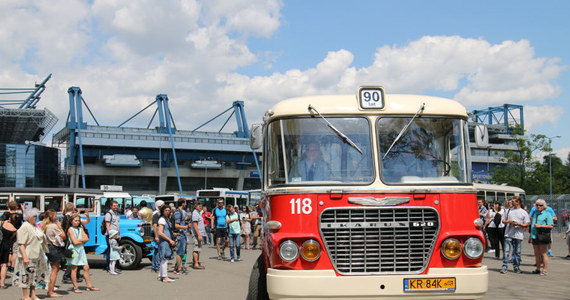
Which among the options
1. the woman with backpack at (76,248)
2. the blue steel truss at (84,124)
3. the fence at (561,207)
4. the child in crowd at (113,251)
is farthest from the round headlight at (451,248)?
the blue steel truss at (84,124)

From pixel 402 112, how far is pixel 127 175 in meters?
92.4

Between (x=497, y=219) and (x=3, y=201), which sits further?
(x=3, y=201)

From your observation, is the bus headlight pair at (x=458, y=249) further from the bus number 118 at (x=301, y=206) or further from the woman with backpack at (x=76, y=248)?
the woman with backpack at (x=76, y=248)

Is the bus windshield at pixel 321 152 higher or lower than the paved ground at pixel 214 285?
higher

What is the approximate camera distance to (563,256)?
19406mm

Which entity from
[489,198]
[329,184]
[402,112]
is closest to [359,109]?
[402,112]

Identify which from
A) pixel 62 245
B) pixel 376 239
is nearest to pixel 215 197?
pixel 62 245

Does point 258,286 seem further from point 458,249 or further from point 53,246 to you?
point 53,246

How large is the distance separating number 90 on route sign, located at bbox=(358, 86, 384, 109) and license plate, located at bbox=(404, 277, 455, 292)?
207 cm

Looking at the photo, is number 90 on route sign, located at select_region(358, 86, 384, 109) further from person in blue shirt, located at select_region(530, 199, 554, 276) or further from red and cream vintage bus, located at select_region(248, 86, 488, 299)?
person in blue shirt, located at select_region(530, 199, 554, 276)

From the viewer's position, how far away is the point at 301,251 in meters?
6.32

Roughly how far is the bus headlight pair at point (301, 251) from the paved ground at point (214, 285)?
4537mm

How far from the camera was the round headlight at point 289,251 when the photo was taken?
6312 millimetres

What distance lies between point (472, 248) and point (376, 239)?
43.0 inches
